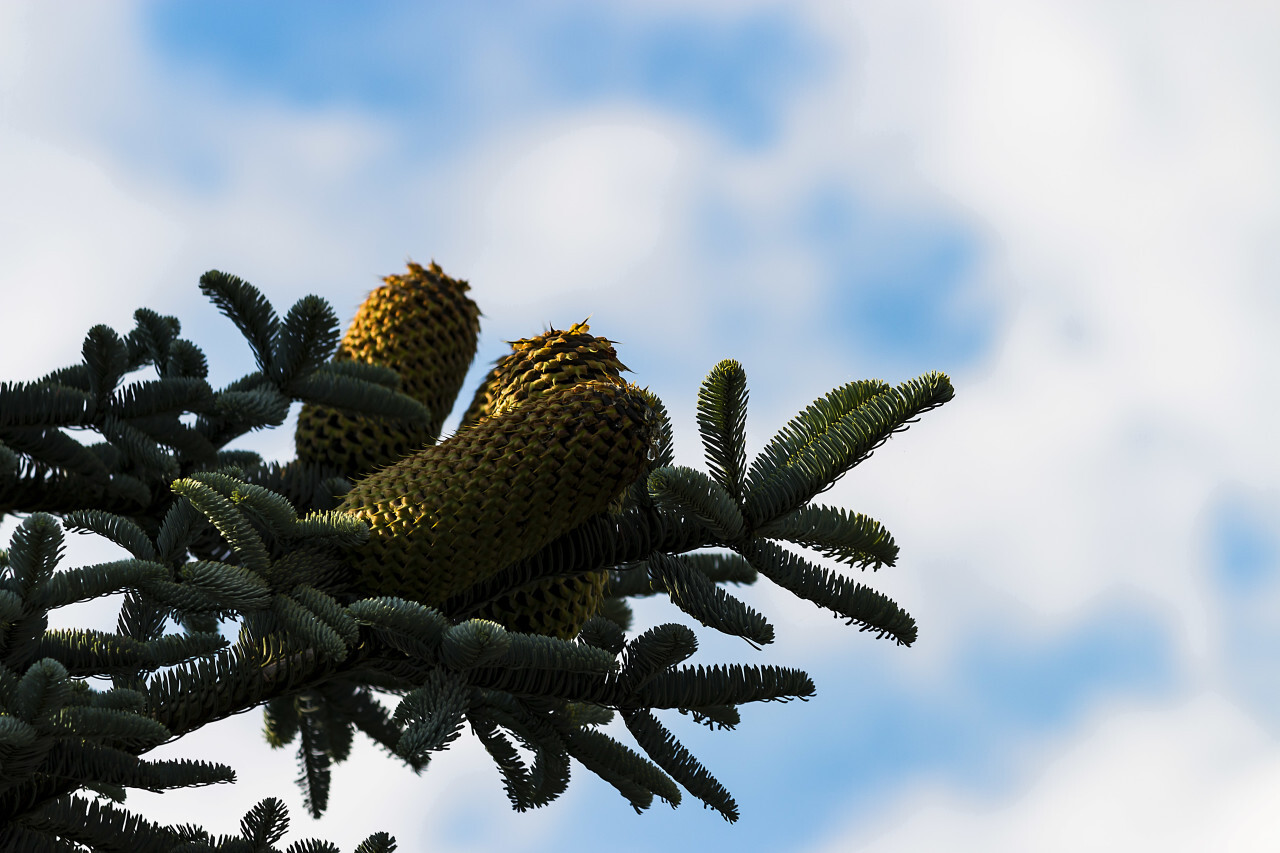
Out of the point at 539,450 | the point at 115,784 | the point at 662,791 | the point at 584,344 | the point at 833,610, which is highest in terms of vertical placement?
the point at 584,344

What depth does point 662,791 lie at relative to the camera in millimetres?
2402

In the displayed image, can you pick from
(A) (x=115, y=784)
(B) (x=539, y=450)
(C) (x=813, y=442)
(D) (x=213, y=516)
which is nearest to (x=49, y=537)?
(D) (x=213, y=516)

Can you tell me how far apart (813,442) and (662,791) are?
84 centimetres

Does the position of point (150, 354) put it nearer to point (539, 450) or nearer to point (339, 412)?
point (339, 412)

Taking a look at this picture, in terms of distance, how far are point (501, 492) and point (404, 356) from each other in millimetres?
1535

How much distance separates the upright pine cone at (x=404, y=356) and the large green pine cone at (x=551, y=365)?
32.1 inches

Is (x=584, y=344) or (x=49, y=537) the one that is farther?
(x=584, y=344)

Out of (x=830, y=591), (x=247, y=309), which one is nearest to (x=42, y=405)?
(x=247, y=309)

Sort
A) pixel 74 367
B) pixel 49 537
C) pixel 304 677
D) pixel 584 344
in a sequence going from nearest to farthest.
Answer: pixel 49 537 → pixel 304 677 → pixel 584 344 → pixel 74 367

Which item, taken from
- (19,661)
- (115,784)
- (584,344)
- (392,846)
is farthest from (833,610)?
(19,661)

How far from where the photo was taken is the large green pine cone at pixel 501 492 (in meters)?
2.15

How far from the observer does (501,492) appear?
2139mm

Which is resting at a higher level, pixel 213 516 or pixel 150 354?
pixel 150 354

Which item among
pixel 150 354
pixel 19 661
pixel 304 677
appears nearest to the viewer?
pixel 19 661
